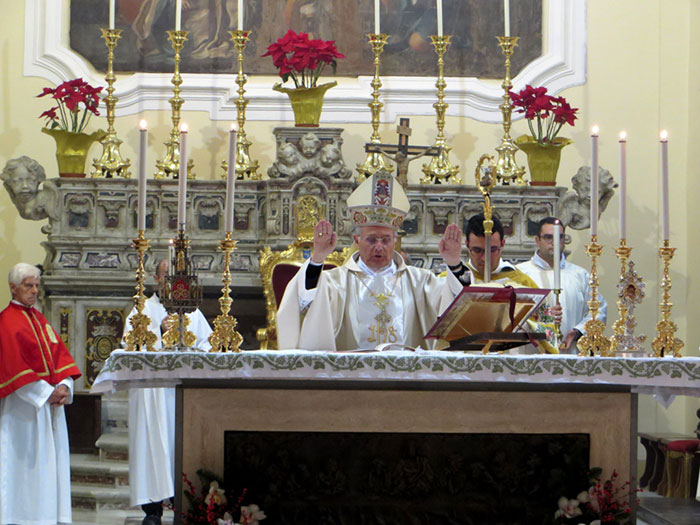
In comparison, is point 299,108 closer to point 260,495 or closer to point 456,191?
point 456,191

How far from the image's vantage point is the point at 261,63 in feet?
32.1

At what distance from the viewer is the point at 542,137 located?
883 centimetres

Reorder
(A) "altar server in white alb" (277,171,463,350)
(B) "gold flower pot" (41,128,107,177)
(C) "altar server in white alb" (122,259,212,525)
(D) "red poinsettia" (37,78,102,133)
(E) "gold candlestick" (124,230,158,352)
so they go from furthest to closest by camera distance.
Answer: (B) "gold flower pot" (41,128,107,177), (D) "red poinsettia" (37,78,102,133), (C) "altar server in white alb" (122,259,212,525), (A) "altar server in white alb" (277,171,463,350), (E) "gold candlestick" (124,230,158,352)

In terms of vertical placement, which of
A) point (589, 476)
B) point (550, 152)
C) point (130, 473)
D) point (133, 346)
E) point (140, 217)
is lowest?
point (130, 473)

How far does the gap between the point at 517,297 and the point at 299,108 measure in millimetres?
4203

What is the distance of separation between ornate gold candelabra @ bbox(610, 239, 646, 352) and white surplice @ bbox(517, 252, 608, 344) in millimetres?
2733

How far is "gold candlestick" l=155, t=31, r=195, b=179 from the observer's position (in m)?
8.88

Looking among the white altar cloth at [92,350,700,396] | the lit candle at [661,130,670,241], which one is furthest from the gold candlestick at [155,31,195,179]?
the lit candle at [661,130,670,241]

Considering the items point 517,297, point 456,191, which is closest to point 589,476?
point 517,297

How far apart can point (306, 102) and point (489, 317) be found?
410 centimetres

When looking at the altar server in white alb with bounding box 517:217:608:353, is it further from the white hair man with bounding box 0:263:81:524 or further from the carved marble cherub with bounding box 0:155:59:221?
the carved marble cherub with bounding box 0:155:59:221

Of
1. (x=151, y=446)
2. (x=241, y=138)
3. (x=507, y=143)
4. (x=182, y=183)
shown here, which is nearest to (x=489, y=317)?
(x=182, y=183)

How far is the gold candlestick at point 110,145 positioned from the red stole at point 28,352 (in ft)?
6.02

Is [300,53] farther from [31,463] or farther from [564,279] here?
[31,463]
